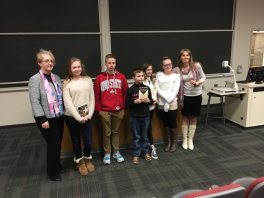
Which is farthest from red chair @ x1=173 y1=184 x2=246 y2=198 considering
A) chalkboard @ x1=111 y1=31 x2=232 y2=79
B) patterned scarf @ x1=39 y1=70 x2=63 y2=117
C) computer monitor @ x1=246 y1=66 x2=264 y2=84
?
→ chalkboard @ x1=111 y1=31 x2=232 y2=79

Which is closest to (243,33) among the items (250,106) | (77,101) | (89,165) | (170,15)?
(170,15)

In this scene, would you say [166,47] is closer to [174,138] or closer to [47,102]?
[174,138]

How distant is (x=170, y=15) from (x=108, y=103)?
9.46ft

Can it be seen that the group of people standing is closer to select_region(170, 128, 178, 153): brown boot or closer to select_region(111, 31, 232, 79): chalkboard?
select_region(170, 128, 178, 153): brown boot

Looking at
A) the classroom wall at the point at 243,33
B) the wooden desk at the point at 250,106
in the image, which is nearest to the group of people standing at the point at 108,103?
the wooden desk at the point at 250,106

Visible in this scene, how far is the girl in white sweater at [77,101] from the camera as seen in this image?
211cm

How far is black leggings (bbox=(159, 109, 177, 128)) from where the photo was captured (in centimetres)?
270

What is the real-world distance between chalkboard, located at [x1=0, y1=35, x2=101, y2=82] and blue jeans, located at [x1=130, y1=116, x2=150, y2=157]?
6.91 feet

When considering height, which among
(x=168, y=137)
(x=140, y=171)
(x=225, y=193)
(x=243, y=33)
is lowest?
(x=140, y=171)

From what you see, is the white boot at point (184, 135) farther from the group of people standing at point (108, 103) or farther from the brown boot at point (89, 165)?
the brown boot at point (89, 165)

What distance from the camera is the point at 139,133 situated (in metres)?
2.56

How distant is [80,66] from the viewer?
2.16 metres

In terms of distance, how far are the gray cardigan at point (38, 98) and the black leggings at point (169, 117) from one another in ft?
4.90

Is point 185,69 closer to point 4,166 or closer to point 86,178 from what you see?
point 86,178
